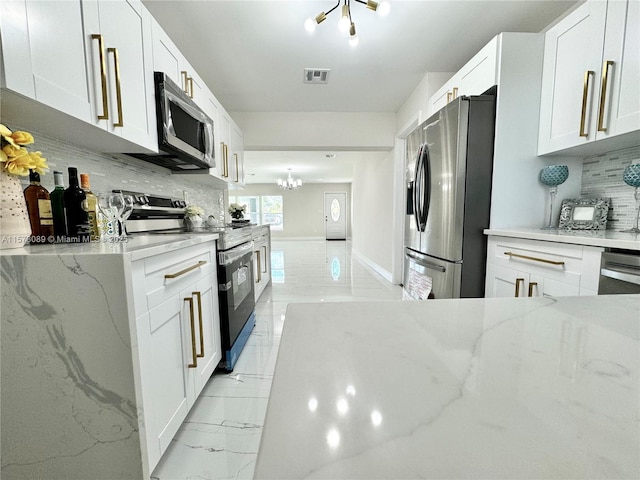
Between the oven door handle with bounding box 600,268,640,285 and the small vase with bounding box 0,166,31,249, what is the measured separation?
220 cm

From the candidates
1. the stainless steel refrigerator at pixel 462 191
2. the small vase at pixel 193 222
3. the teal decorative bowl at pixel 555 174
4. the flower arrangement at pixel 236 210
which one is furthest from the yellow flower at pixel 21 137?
the flower arrangement at pixel 236 210

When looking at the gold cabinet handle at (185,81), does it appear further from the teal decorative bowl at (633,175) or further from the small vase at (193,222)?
the teal decorative bowl at (633,175)

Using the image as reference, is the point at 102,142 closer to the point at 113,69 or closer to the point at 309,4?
the point at 113,69

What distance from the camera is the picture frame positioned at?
1.68 m

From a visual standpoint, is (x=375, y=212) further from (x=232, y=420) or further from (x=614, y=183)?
(x=232, y=420)

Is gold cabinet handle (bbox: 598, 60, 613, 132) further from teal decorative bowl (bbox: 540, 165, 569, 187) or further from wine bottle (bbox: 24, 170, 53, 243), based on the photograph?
wine bottle (bbox: 24, 170, 53, 243)

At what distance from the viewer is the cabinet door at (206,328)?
1372mm

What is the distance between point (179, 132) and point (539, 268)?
2.26m

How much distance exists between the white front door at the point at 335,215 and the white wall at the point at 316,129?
675cm

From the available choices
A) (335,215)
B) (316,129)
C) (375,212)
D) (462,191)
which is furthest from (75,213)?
(335,215)

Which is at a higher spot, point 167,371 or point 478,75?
point 478,75

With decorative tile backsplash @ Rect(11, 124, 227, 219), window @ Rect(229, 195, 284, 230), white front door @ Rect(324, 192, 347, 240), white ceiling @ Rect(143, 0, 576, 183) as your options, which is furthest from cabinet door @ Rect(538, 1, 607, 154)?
window @ Rect(229, 195, 284, 230)

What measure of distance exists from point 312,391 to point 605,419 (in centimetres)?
26

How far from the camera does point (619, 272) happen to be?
42.0 inches
